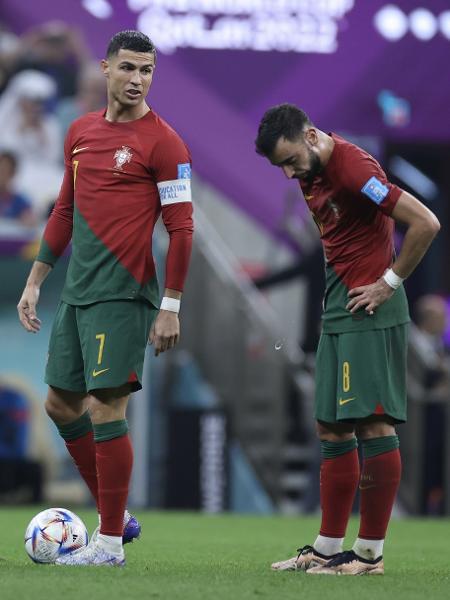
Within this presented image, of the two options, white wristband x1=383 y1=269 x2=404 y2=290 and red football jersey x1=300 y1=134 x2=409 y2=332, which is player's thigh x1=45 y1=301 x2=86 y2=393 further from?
white wristband x1=383 y1=269 x2=404 y2=290

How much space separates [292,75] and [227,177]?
4.30 feet

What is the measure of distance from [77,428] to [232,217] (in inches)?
366

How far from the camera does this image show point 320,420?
5.82 meters

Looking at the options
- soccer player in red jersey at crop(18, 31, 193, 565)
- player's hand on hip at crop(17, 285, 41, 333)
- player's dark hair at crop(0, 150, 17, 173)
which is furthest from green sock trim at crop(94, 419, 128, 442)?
player's dark hair at crop(0, 150, 17, 173)

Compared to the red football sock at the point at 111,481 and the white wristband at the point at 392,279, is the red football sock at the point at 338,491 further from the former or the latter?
the red football sock at the point at 111,481

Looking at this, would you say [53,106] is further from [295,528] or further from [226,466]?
[295,528]

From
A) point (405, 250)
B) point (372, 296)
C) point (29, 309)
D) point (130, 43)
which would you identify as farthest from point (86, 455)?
point (130, 43)

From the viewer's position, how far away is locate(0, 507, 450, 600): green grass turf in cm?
475

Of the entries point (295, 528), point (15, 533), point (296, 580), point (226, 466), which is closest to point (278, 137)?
point (296, 580)

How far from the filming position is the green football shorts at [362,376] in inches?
222

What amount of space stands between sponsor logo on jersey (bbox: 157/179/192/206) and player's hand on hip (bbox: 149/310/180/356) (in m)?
0.47

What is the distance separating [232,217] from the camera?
49.6 ft

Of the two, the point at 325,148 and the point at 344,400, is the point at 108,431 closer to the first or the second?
the point at 344,400

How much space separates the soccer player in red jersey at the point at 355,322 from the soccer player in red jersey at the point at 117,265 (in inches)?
18.7
